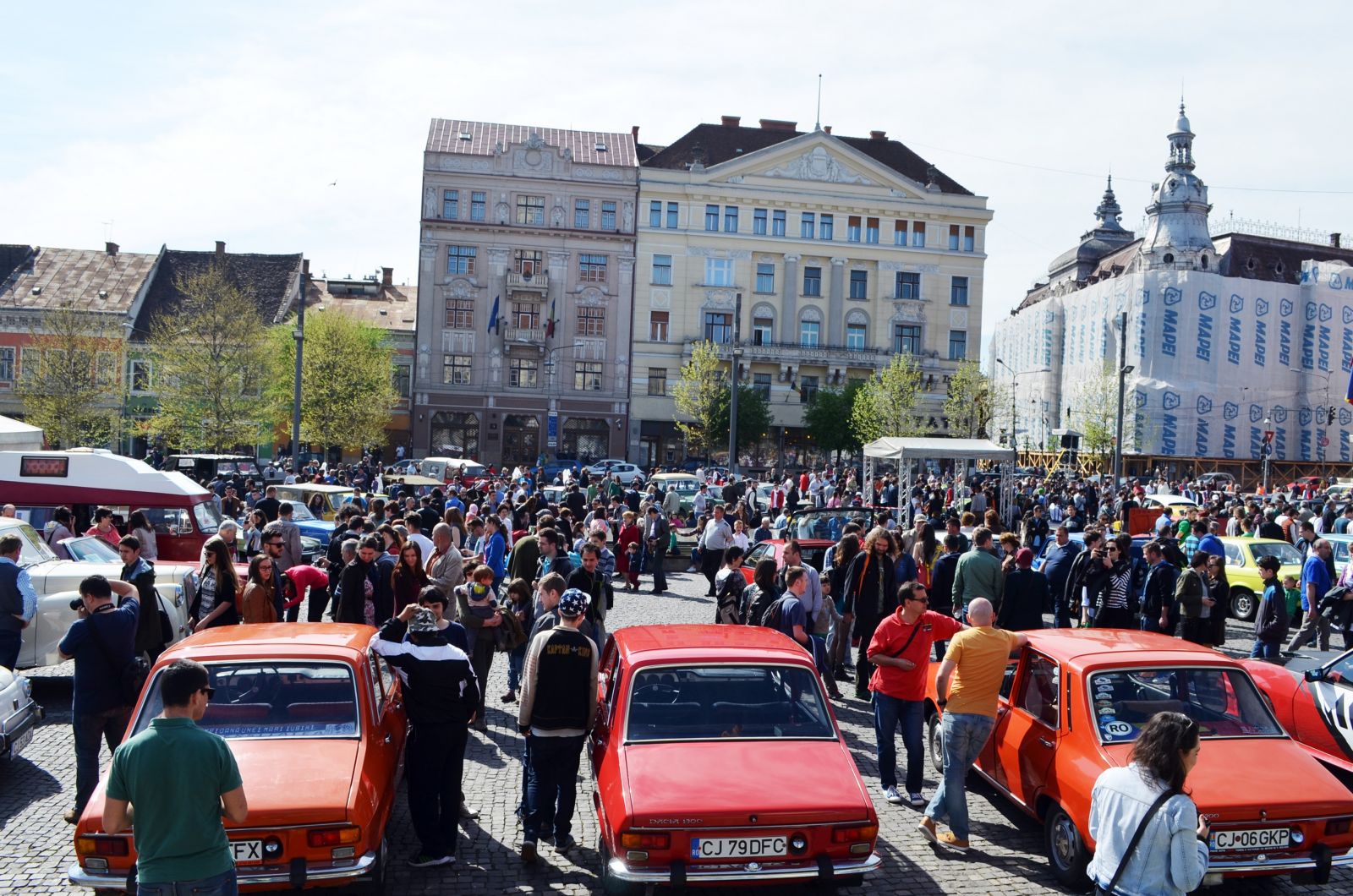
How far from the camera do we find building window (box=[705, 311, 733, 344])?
194ft

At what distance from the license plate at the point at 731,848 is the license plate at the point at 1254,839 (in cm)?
256

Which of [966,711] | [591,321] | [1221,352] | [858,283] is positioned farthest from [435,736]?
[1221,352]

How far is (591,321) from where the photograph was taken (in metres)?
58.5

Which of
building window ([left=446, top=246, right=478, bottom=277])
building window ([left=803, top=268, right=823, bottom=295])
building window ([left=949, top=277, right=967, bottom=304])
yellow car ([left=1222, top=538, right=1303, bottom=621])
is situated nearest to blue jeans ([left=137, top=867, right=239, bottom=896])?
yellow car ([left=1222, top=538, right=1303, bottom=621])

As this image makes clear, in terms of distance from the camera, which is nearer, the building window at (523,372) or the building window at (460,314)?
the building window at (460,314)

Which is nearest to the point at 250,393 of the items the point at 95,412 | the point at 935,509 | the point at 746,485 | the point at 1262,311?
the point at 95,412

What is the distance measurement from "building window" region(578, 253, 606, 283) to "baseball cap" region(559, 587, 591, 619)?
5228cm

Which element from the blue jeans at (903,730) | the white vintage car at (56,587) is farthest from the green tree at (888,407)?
the blue jeans at (903,730)

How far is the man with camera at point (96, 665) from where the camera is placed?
23.9 ft

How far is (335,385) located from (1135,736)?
143 ft

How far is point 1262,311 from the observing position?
60031mm

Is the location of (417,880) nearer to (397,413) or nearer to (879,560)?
(879,560)

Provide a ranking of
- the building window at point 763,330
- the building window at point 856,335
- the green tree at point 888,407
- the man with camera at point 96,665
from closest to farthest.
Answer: the man with camera at point 96,665
the green tree at point 888,407
the building window at point 763,330
the building window at point 856,335

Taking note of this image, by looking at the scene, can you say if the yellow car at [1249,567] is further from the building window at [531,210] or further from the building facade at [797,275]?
the building window at [531,210]
